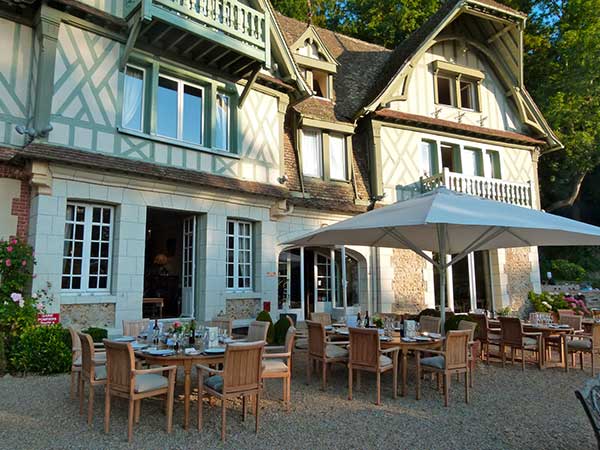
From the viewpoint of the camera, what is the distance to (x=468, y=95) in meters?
14.1

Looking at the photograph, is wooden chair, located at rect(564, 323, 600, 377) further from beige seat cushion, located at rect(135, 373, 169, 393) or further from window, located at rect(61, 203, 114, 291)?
window, located at rect(61, 203, 114, 291)

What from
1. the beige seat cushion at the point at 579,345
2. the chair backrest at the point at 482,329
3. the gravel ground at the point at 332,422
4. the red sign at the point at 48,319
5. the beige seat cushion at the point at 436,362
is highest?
the red sign at the point at 48,319

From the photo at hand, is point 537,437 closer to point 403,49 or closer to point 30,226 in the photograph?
point 30,226

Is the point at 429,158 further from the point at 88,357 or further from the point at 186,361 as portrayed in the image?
the point at 88,357

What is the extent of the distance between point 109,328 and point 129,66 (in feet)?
15.4

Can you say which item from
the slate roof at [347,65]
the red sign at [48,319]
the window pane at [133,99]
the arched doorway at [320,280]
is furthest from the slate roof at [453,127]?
the red sign at [48,319]

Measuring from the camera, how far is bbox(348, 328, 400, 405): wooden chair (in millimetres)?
5523

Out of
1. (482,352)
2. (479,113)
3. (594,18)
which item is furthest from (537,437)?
(594,18)

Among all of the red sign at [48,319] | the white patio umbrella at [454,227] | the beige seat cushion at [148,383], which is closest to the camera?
the beige seat cushion at [148,383]

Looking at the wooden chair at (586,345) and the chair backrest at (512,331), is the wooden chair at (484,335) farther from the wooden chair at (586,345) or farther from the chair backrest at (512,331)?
the wooden chair at (586,345)

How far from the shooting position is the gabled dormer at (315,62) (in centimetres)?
Result: 1173

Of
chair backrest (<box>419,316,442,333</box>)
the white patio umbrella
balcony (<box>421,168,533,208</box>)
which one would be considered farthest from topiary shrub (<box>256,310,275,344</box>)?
balcony (<box>421,168,533,208</box>)

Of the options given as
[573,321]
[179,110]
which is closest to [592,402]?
[573,321]

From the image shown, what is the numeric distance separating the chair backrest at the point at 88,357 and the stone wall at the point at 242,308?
14.6ft
